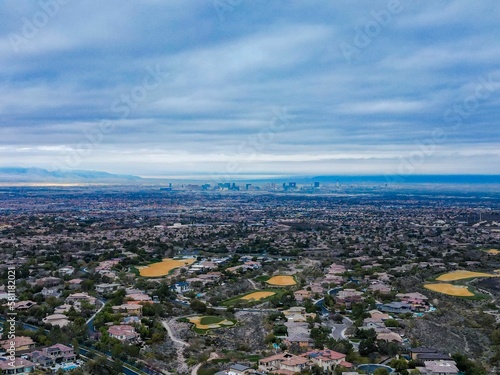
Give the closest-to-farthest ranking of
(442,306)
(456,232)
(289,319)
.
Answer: (289,319)
(442,306)
(456,232)

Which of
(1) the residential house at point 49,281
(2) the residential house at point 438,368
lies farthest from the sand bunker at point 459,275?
A: (1) the residential house at point 49,281

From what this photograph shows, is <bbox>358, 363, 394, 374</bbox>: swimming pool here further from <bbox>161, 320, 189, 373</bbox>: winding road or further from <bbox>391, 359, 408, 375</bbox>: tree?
<bbox>161, 320, 189, 373</bbox>: winding road

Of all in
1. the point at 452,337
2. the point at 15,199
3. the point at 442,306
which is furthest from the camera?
the point at 15,199

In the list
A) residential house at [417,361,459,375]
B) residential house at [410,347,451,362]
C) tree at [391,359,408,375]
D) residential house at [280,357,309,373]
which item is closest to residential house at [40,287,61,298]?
residential house at [280,357,309,373]

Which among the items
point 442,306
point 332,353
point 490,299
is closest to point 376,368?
point 332,353

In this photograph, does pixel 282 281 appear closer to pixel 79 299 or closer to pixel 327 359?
pixel 79 299

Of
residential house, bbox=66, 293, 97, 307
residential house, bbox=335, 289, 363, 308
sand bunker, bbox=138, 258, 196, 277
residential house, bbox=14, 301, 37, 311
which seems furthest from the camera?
sand bunker, bbox=138, 258, 196, 277

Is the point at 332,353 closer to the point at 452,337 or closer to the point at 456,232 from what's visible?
the point at 452,337

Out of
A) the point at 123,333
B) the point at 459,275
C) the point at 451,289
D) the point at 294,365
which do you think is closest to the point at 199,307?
the point at 123,333
